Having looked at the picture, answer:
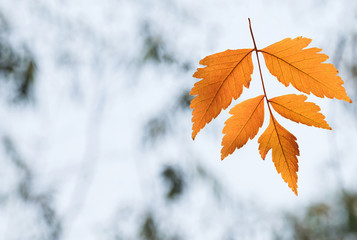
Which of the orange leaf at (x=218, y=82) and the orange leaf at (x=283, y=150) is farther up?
the orange leaf at (x=218, y=82)

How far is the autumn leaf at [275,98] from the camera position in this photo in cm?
31

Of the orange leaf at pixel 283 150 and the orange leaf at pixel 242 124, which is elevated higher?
the orange leaf at pixel 242 124

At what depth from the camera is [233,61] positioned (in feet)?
1.05

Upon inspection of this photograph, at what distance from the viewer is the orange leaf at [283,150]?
12.8 inches

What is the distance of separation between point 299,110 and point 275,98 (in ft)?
0.09

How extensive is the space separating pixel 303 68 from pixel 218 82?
0.08 metres

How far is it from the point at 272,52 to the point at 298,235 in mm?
2773

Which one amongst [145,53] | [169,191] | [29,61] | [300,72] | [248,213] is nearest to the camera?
[300,72]

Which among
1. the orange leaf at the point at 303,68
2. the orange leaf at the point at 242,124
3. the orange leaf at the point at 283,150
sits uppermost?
the orange leaf at the point at 303,68

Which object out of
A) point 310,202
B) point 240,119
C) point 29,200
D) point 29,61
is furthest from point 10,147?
point 310,202

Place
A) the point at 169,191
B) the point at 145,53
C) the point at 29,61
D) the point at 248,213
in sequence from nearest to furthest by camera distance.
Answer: the point at 29,61 < the point at 145,53 < the point at 169,191 < the point at 248,213

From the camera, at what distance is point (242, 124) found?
1.10 feet

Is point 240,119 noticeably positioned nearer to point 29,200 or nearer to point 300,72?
point 300,72

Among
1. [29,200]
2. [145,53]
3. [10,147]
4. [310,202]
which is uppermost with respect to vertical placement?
[145,53]
